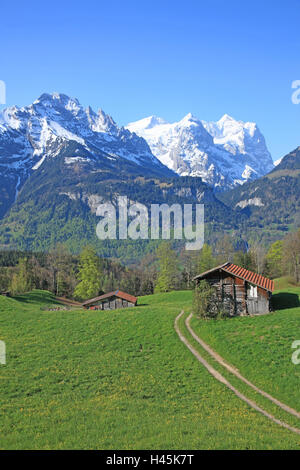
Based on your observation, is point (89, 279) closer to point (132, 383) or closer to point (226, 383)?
point (132, 383)

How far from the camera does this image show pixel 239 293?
57500 millimetres

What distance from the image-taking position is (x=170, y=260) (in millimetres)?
114688

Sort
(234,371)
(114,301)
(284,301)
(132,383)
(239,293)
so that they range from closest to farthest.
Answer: (132,383) < (234,371) < (239,293) < (284,301) < (114,301)

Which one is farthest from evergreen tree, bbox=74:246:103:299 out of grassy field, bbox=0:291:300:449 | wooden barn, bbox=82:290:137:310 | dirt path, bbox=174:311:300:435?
dirt path, bbox=174:311:300:435

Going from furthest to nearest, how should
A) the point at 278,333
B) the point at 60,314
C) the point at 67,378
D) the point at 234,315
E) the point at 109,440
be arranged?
the point at 60,314 → the point at 234,315 → the point at 278,333 → the point at 67,378 → the point at 109,440

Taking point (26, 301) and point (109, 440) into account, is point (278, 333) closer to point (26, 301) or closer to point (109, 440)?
point (109, 440)

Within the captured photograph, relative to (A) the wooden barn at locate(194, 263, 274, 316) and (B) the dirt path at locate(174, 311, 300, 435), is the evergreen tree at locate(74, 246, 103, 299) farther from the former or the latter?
(B) the dirt path at locate(174, 311, 300, 435)

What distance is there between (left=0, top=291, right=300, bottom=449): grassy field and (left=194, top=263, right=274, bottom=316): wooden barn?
13.8 feet

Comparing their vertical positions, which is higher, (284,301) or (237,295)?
(237,295)

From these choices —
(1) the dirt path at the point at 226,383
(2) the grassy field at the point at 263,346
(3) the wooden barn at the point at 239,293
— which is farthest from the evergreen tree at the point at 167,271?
(1) the dirt path at the point at 226,383

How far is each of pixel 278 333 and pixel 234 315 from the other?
11.8 m

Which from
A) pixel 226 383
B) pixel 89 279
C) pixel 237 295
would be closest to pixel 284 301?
pixel 237 295

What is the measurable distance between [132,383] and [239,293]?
28.0m
